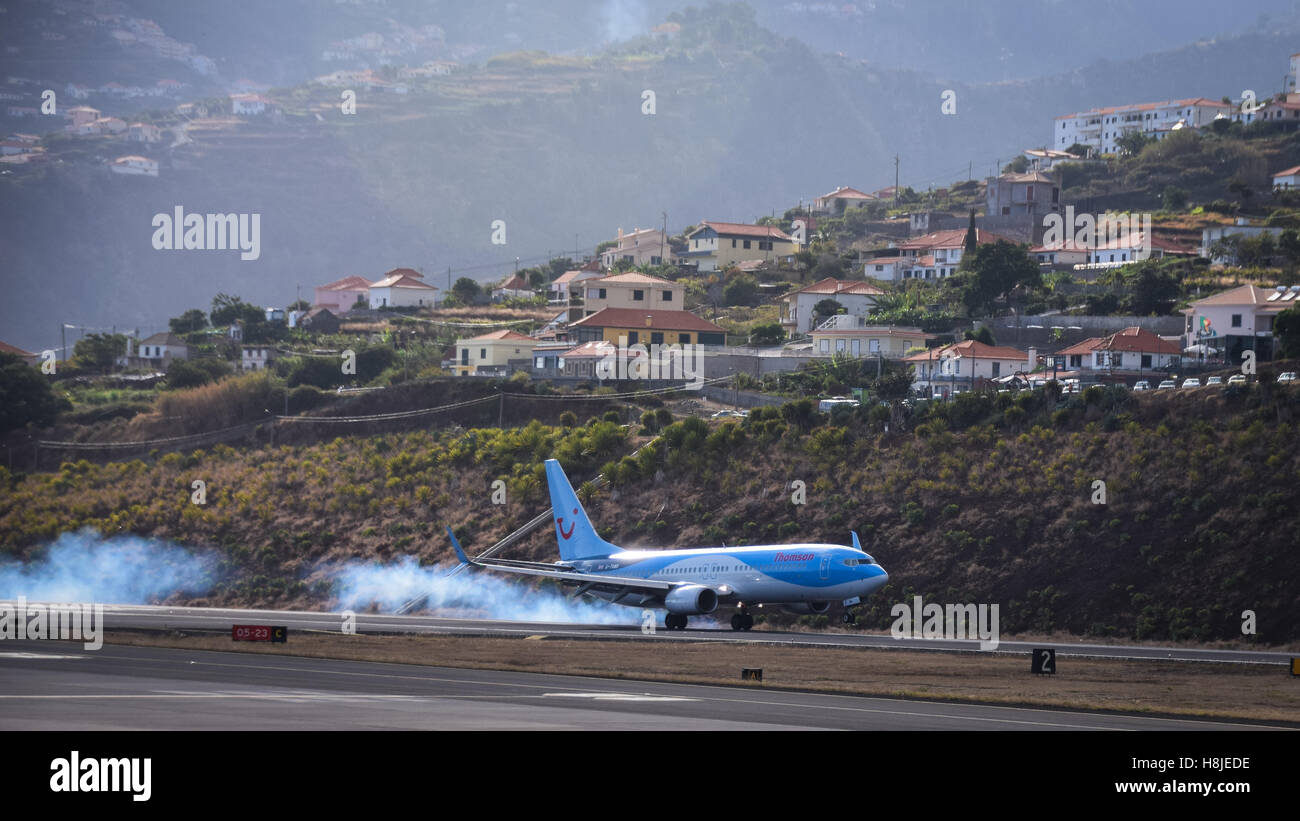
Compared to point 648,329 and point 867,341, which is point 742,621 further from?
Answer: point 648,329

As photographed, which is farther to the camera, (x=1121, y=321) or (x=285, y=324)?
(x=285, y=324)

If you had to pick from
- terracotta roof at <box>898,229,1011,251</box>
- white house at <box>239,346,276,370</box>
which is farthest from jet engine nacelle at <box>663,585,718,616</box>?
white house at <box>239,346,276,370</box>

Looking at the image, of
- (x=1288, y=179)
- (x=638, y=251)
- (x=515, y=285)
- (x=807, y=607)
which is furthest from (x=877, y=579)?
(x=638, y=251)

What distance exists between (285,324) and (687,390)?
7447 centimetres

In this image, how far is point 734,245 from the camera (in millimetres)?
171500

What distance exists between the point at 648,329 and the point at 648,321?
1035 mm

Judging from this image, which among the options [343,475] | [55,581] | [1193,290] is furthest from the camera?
[1193,290]

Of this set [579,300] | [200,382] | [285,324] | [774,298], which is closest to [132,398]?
[200,382]

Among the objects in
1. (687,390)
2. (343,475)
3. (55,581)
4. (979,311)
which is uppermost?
(979,311)

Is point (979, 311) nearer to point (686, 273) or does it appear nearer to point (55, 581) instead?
point (686, 273)

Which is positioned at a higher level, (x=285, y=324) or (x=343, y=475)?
(x=285, y=324)

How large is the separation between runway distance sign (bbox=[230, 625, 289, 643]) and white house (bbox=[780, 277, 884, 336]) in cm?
7935

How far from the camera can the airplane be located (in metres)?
54.3
